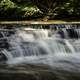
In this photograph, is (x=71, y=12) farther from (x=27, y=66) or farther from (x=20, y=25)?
(x=27, y=66)

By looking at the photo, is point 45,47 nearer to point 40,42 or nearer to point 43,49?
point 43,49

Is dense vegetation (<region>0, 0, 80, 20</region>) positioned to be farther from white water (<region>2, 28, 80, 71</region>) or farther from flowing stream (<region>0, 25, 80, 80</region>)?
white water (<region>2, 28, 80, 71</region>)

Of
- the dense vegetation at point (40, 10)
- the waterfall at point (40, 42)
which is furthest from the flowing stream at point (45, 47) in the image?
the dense vegetation at point (40, 10)

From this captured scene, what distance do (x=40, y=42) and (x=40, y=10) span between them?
639cm

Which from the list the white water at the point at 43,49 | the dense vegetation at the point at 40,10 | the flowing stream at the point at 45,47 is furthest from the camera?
the dense vegetation at the point at 40,10

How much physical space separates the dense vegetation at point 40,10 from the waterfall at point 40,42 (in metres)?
4.01

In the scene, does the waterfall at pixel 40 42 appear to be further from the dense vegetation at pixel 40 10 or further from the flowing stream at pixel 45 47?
the dense vegetation at pixel 40 10

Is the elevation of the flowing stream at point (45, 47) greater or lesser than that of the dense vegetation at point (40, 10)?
lesser

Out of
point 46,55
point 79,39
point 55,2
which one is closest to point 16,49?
point 46,55

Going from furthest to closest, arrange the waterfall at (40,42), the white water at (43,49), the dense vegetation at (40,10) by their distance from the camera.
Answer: the dense vegetation at (40,10) → the waterfall at (40,42) → the white water at (43,49)

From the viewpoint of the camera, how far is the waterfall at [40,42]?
11844mm

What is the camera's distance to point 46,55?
1225cm

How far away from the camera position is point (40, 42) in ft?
43.1

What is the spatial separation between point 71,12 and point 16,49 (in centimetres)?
783
